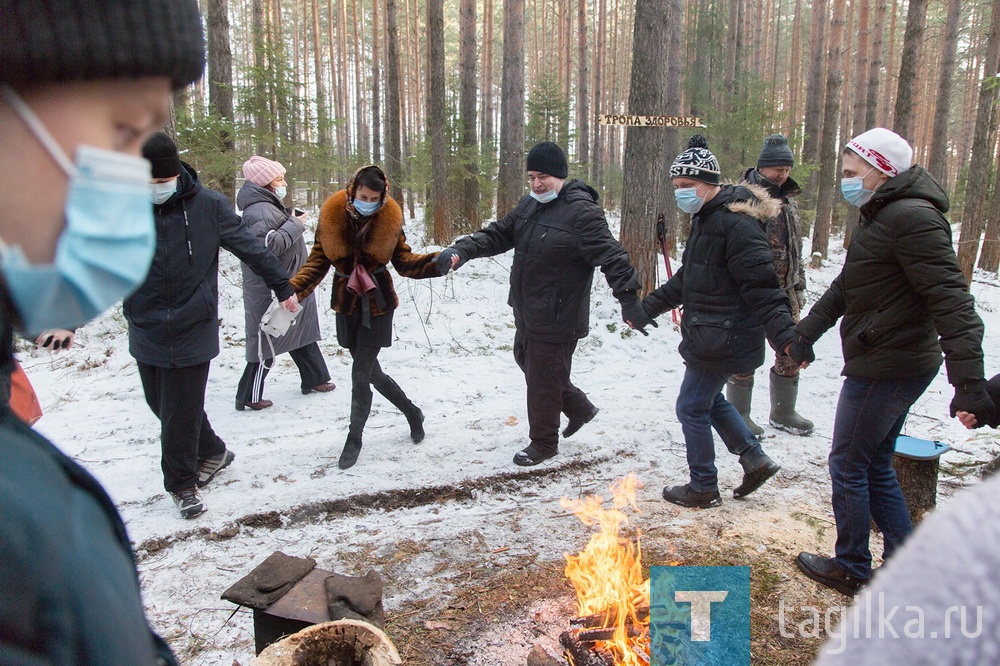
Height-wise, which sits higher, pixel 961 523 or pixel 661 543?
pixel 961 523

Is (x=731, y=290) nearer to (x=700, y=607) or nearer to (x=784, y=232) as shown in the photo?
(x=784, y=232)

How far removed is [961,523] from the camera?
54cm

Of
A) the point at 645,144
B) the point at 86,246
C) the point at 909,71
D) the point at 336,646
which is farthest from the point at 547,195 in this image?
the point at 909,71

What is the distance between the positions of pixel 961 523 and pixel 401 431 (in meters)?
5.48

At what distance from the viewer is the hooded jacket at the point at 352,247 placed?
487 cm

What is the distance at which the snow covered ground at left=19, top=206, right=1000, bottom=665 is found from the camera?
12.7 feet

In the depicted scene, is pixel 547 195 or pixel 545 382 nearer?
pixel 547 195

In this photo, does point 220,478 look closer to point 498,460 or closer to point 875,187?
point 498,460

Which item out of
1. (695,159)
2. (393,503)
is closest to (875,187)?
(695,159)

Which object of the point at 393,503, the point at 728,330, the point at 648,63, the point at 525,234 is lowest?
the point at 393,503

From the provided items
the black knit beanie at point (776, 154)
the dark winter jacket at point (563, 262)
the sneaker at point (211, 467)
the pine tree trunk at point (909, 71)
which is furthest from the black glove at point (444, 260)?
the pine tree trunk at point (909, 71)

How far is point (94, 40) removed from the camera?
79 centimetres

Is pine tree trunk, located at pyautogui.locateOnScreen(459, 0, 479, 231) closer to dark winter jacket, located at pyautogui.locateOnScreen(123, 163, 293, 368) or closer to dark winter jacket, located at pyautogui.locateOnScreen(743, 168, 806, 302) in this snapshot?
dark winter jacket, located at pyautogui.locateOnScreen(743, 168, 806, 302)

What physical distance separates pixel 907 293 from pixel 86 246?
3.61m
